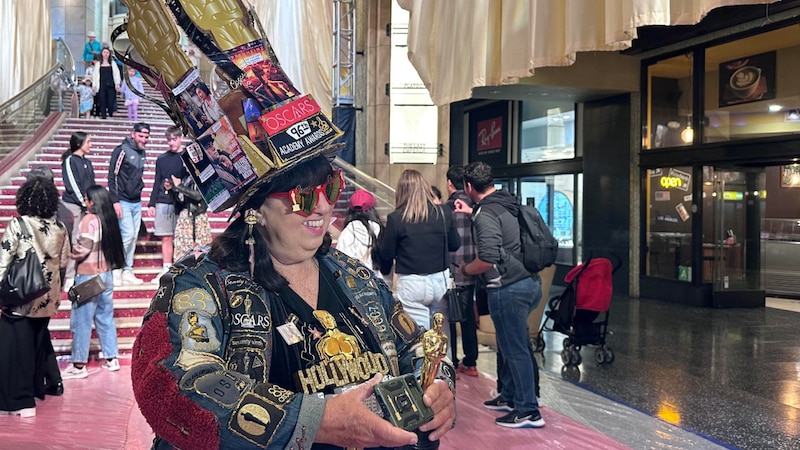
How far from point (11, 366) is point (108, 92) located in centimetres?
1128

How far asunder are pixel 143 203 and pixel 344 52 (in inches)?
211

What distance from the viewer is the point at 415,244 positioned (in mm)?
5602

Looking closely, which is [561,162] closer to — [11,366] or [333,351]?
[11,366]

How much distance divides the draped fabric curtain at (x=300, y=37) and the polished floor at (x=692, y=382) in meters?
4.40

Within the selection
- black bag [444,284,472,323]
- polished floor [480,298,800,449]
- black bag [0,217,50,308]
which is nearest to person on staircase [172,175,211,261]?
black bag [0,217,50,308]

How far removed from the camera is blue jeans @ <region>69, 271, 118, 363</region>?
6465mm

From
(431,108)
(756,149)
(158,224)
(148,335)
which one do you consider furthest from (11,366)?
(756,149)

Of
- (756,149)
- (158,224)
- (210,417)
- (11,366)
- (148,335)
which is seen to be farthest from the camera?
(756,149)

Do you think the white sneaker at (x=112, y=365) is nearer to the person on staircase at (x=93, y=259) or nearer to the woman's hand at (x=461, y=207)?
the person on staircase at (x=93, y=259)

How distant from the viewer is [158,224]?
27.3 ft

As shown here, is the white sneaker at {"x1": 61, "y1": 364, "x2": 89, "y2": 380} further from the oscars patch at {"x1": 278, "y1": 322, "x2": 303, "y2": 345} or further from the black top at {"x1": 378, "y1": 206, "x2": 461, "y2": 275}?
the oscars patch at {"x1": 278, "y1": 322, "x2": 303, "y2": 345}

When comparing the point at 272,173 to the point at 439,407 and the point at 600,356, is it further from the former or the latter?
the point at 600,356

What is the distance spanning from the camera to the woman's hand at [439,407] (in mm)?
1724

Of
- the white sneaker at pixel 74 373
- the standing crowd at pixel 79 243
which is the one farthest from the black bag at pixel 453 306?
the white sneaker at pixel 74 373
